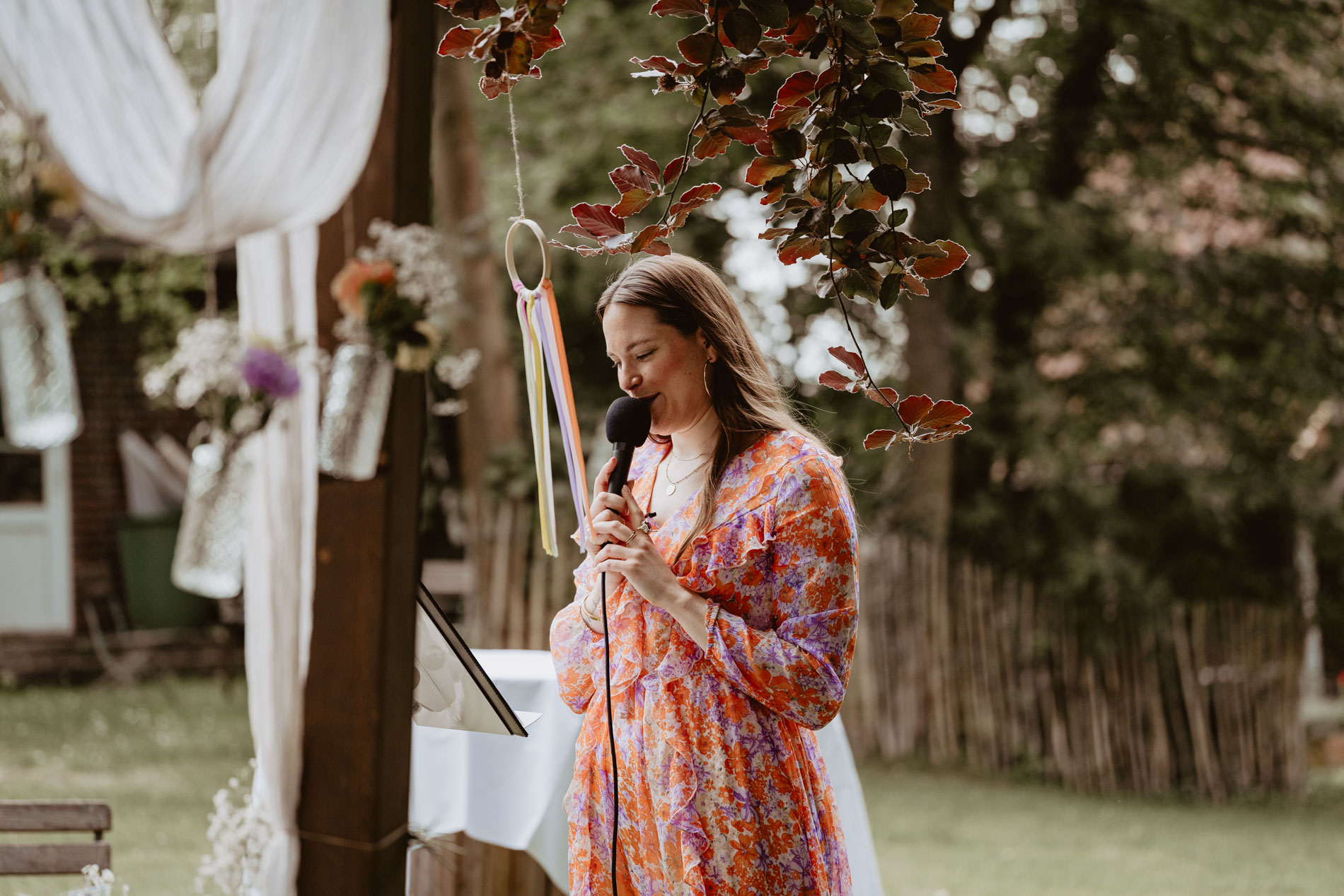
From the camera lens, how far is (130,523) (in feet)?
30.3

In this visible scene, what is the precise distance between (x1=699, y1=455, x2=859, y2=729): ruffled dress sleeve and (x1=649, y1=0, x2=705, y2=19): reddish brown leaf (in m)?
0.76

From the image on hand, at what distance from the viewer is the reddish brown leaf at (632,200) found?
1.31 m

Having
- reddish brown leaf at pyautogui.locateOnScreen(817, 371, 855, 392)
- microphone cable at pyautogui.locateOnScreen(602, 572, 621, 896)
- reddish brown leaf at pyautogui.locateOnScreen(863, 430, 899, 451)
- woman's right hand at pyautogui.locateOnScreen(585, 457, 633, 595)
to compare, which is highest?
reddish brown leaf at pyautogui.locateOnScreen(817, 371, 855, 392)

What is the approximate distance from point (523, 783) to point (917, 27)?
2197 millimetres

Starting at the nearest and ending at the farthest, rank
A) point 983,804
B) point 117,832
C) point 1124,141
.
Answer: point 117,832 → point 983,804 → point 1124,141

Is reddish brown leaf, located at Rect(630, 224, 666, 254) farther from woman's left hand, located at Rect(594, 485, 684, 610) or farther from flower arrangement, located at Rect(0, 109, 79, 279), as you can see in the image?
flower arrangement, located at Rect(0, 109, 79, 279)

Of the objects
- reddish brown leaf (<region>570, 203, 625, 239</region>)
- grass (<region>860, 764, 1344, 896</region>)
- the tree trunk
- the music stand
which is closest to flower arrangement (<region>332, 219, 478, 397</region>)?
the music stand

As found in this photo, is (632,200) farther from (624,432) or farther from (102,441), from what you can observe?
(102,441)

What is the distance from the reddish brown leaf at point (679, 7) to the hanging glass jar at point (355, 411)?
57.7 inches

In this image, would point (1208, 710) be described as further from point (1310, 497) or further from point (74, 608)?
point (74, 608)

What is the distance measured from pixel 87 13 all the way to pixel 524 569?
4564 mm

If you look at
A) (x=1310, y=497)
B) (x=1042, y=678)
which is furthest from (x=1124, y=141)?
(x=1042, y=678)

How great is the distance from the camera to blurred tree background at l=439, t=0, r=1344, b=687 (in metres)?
7.76

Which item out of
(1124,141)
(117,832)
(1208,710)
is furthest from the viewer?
(1124,141)
